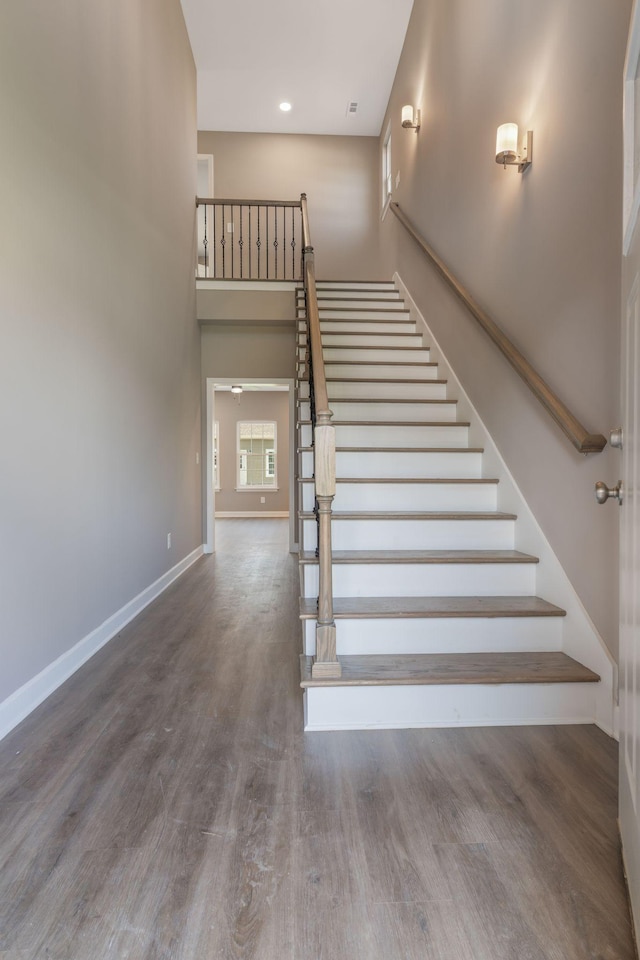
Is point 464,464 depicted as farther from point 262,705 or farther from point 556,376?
point 262,705

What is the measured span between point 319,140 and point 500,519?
7.15 m

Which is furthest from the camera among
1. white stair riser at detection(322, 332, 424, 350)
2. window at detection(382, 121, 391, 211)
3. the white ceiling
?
window at detection(382, 121, 391, 211)

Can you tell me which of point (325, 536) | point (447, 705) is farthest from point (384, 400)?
point (447, 705)

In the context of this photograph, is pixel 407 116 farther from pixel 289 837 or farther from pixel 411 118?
pixel 289 837

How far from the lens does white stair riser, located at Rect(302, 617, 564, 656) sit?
2143mm

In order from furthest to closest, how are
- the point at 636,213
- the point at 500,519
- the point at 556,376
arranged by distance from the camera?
the point at 500,519 < the point at 556,376 < the point at 636,213

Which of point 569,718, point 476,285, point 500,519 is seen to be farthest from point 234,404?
point 569,718

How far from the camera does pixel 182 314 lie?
486cm

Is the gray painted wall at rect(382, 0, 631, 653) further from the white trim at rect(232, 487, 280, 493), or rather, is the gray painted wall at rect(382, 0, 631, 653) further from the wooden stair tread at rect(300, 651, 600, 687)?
the white trim at rect(232, 487, 280, 493)

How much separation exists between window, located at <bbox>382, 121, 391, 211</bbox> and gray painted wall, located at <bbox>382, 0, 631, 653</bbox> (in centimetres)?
270

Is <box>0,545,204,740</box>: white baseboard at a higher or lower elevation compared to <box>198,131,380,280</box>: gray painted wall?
lower

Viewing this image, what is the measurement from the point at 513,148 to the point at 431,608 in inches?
89.7

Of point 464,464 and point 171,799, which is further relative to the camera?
point 464,464

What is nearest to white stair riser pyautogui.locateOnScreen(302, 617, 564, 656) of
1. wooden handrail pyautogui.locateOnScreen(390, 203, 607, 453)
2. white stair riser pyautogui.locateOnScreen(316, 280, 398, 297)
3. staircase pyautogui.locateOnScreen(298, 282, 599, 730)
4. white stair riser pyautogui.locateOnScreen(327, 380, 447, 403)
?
staircase pyautogui.locateOnScreen(298, 282, 599, 730)
